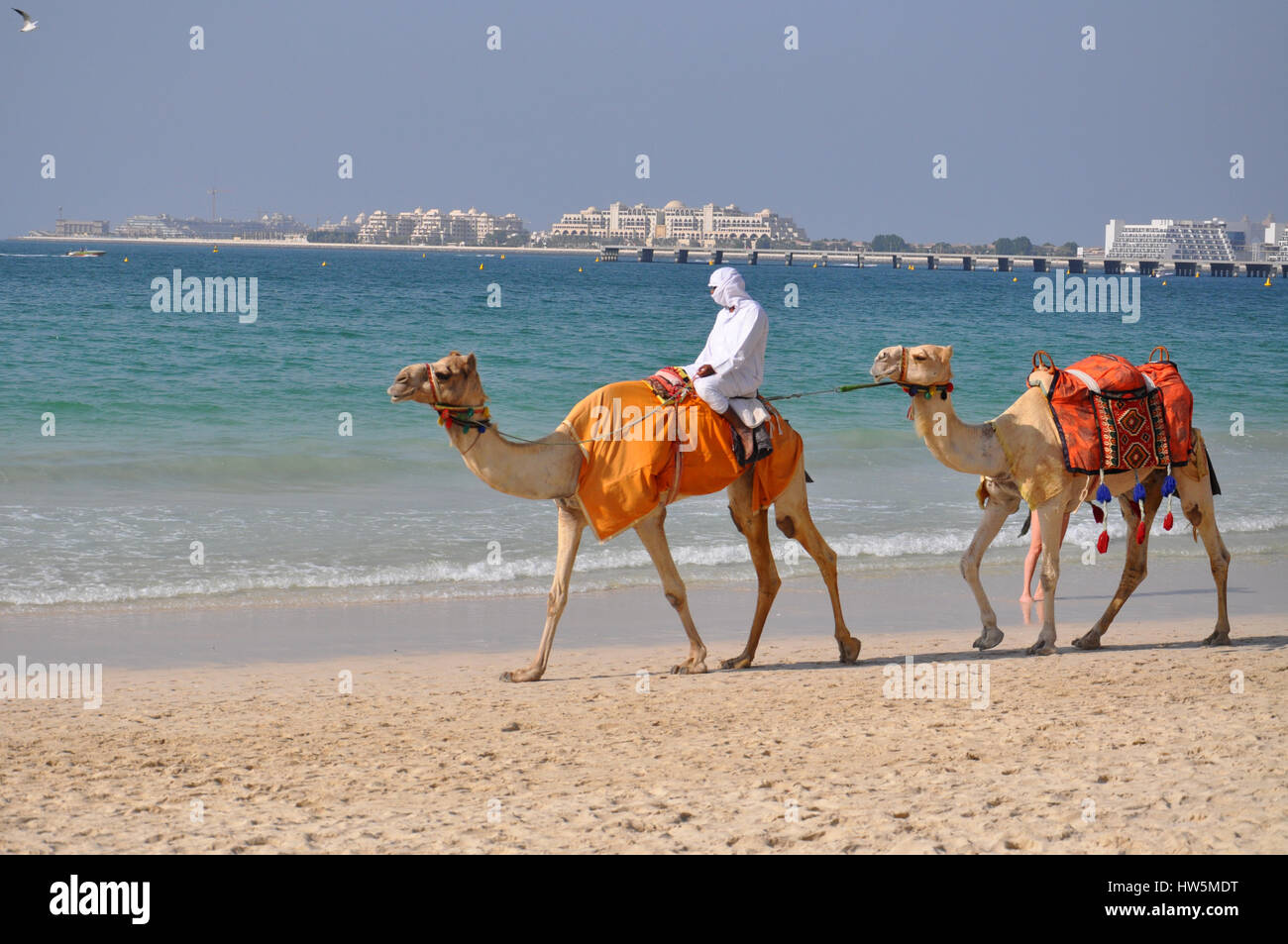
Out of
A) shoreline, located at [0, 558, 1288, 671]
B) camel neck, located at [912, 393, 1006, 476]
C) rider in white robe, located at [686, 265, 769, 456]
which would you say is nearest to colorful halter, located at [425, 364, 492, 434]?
rider in white robe, located at [686, 265, 769, 456]

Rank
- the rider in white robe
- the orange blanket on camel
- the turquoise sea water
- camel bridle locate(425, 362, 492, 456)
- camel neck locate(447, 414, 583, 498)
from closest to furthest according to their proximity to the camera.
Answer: camel bridle locate(425, 362, 492, 456), camel neck locate(447, 414, 583, 498), the orange blanket on camel, the rider in white robe, the turquoise sea water

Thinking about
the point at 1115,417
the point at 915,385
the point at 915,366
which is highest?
the point at 915,366

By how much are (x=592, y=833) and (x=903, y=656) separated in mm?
4053

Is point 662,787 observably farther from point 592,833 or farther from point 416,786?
point 416,786

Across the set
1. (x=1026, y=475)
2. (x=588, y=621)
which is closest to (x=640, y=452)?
(x=588, y=621)

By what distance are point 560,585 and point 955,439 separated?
250 cm

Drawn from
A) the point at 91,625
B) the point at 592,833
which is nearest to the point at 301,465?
the point at 91,625

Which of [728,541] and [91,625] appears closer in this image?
[91,625]

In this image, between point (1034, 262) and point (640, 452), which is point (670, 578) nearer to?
point (640, 452)

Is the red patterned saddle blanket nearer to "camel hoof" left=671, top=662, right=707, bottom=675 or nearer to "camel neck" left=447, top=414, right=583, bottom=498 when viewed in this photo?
"camel hoof" left=671, top=662, right=707, bottom=675

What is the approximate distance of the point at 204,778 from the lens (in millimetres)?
5918

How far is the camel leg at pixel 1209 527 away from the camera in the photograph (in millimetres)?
9117

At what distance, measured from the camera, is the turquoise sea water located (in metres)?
11.3

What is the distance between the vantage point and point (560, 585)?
7.89 m
